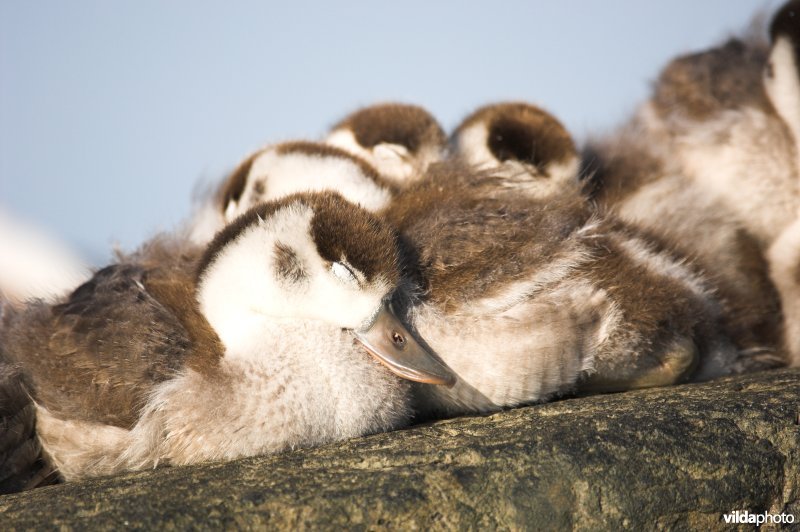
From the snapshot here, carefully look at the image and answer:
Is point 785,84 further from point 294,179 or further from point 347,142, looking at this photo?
point 294,179

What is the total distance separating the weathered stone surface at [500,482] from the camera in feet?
8.28

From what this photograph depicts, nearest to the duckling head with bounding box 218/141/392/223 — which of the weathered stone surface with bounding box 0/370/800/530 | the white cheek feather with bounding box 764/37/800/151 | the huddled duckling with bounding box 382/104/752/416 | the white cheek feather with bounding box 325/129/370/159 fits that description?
the huddled duckling with bounding box 382/104/752/416

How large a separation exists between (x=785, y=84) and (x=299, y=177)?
8.38ft

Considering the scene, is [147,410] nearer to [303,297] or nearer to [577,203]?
[303,297]

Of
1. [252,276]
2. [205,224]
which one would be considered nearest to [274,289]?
[252,276]

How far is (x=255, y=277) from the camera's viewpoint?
3.24 metres

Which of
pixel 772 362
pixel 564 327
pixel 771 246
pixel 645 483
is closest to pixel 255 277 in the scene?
pixel 564 327

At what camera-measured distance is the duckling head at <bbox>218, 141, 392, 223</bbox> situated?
389 cm

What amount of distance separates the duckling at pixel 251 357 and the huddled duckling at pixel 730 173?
1443mm

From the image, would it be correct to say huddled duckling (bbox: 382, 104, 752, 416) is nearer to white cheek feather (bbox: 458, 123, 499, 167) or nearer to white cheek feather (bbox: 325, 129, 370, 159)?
white cheek feather (bbox: 458, 123, 499, 167)

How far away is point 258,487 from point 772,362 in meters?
2.62

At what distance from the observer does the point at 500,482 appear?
2.62m

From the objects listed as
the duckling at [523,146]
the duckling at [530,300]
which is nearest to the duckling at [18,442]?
the duckling at [530,300]

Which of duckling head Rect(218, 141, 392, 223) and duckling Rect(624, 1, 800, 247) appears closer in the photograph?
duckling head Rect(218, 141, 392, 223)
